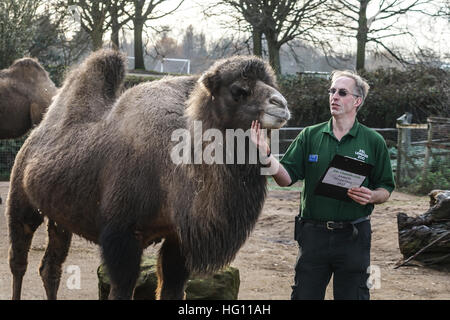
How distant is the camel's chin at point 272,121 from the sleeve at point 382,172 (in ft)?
2.51

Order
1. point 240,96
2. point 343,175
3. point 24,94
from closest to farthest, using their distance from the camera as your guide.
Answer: point 240,96
point 343,175
point 24,94

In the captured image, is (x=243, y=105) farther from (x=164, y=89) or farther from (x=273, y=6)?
(x=273, y=6)

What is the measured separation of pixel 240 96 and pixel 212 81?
0.21m

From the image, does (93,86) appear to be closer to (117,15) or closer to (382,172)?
(382,172)

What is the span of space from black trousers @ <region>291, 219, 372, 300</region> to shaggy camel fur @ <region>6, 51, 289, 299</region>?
1.22ft

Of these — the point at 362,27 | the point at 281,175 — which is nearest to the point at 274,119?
the point at 281,175

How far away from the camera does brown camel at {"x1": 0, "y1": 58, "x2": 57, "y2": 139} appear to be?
10688mm

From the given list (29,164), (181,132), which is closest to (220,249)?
(181,132)

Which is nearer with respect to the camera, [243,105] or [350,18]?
[243,105]

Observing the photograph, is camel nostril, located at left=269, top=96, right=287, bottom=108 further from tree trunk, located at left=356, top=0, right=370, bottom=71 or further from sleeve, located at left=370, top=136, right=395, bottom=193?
tree trunk, located at left=356, top=0, right=370, bottom=71

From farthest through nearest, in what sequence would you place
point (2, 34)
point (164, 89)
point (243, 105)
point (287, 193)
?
point (2, 34) < point (287, 193) < point (164, 89) < point (243, 105)

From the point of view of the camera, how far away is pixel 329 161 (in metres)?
3.80

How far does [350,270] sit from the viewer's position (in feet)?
12.0

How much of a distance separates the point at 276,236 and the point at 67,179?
5123mm
